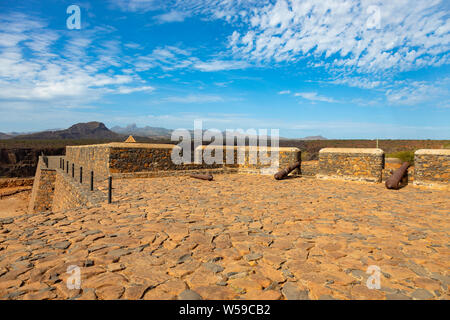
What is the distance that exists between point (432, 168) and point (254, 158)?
7.42 meters

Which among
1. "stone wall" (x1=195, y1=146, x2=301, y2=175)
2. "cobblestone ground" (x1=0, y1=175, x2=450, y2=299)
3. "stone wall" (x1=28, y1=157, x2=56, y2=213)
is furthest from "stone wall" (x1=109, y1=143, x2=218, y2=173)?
"stone wall" (x1=28, y1=157, x2=56, y2=213)

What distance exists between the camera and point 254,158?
45.4ft

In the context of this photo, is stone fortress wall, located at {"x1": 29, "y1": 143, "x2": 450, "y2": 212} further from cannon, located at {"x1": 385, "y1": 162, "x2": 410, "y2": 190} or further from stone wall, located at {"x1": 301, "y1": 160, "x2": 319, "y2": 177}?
cannon, located at {"x1": 385, "y1": 162, "x2": 410, "y2": 190}

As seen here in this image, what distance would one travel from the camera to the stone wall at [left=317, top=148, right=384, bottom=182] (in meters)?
9.98

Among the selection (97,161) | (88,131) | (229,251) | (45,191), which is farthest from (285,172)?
(88,131)

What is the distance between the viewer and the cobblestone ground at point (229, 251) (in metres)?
2.64

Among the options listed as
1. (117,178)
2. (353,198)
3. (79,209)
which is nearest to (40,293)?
(79,209)

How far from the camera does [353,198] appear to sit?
7.39 m

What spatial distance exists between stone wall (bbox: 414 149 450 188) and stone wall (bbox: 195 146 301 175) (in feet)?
15.3

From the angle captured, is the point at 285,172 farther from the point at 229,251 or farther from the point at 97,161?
the point at 97,161

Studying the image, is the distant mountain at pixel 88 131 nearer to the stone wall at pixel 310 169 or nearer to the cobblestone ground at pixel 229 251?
the stone wall at pixel 310 169
